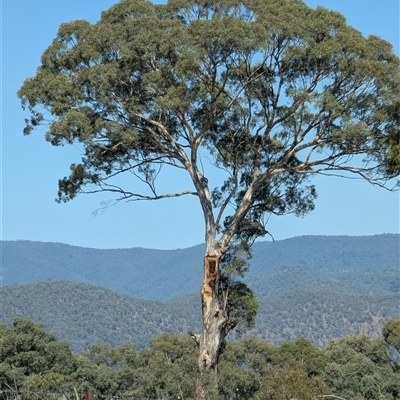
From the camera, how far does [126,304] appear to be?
5359 inches

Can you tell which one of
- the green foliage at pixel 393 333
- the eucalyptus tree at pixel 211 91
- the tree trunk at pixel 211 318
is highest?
the eucalyptus tree at pixel 211 91

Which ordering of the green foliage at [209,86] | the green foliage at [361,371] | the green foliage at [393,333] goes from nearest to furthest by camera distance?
the green foliage at [209,86] → the green foliage at [361,371] → the green foliage at [393,333]

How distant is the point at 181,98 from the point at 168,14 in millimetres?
1896

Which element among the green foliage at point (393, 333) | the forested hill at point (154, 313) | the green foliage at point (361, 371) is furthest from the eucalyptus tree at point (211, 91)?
the forested hill at point (154, 313)

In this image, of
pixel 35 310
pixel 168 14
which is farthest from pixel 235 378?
pixel 35 310

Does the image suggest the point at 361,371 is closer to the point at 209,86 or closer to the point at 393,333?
the point at 393,333

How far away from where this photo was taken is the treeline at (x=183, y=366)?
67.3 feet

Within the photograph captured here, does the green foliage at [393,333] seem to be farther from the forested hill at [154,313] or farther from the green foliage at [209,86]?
the forested hill at [154,313]

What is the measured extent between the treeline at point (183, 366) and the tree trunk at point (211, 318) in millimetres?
540

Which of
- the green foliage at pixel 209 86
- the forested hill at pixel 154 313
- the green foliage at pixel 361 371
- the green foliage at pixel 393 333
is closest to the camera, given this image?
the green foliage at pixel 209 86

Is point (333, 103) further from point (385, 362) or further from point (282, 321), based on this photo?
point (282, 321)

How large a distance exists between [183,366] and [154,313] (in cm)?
11643

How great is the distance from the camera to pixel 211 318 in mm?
18828

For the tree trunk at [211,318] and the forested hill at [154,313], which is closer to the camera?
the tree trunk at [211,318]
